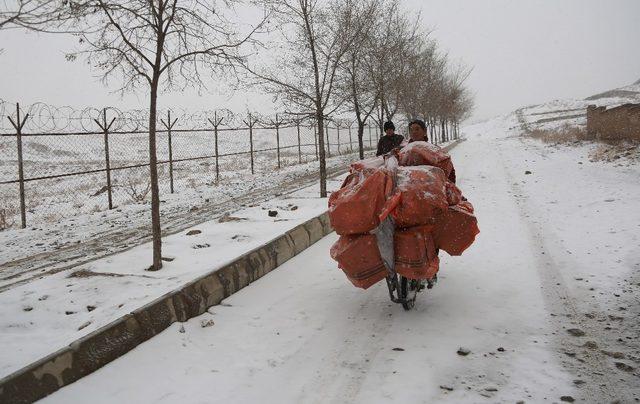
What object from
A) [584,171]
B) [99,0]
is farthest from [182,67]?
[584,171]

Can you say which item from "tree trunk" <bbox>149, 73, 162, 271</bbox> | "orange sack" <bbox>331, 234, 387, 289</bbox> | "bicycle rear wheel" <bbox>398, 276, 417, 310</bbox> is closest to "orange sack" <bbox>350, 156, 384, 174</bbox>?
"orange sack" <bbox>331, 234, 387, 289</bbox>

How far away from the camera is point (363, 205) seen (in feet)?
12.8

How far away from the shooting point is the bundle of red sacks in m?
3.83

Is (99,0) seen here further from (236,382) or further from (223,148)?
(223,148)

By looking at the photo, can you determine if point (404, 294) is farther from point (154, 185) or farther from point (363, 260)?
point (154, 185)

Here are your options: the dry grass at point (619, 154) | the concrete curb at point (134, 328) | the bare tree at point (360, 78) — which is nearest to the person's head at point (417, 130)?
the concrete curb at point (134, 328)

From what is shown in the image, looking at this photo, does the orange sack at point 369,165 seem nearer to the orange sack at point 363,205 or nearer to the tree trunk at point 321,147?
the orange sack at point 363,205

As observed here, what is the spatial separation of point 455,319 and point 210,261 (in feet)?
9.76

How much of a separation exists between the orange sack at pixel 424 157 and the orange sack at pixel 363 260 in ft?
3.17

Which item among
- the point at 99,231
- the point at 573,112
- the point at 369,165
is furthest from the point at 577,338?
the point at 573,112

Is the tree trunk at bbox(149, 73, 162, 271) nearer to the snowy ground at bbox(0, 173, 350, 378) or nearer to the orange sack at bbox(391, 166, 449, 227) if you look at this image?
the snowy ground at bbox(0, 173, 350, 378)

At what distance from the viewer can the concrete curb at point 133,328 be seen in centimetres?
298

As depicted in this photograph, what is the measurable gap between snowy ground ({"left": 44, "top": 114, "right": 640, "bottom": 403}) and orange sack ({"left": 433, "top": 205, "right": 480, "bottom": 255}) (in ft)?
2.36

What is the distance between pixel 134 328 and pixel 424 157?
3.09 meters
